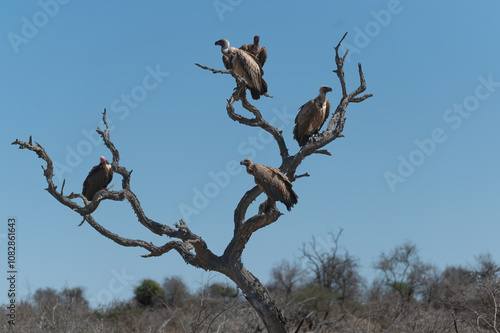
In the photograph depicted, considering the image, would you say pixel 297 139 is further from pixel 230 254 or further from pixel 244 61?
pixel 230 254

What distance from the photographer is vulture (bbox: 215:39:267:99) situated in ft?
35.3

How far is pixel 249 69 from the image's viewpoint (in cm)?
1077

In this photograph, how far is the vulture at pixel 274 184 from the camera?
880 cm

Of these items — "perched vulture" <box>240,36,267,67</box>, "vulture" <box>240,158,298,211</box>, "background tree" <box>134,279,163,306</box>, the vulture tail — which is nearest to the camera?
"vulture" <box>240,158,298,211</box>

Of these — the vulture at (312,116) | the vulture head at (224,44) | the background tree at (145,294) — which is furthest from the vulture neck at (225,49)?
the background tree at (145,294)

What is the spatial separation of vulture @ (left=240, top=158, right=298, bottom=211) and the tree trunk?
1.27 meters

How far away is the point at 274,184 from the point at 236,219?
1107 mm

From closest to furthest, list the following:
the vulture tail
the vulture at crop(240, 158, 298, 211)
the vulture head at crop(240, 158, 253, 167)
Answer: the vulture at crop(240, 158, 298, 211) < the vulture head at crop(240, 158, 253, 167) < the vulture tail

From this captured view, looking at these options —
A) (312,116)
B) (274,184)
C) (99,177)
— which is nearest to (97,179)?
(99,177)

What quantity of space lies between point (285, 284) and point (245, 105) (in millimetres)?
19045

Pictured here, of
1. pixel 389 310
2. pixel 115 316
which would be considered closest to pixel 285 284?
Answer: pixel 115 316

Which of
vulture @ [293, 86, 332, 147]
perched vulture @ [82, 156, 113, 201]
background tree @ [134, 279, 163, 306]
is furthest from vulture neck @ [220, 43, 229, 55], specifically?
background tree @ [134, 279, 163, 306]

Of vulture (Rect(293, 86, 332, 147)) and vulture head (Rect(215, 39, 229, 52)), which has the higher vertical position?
vulture head (Rect(215, 39, 229, 52))

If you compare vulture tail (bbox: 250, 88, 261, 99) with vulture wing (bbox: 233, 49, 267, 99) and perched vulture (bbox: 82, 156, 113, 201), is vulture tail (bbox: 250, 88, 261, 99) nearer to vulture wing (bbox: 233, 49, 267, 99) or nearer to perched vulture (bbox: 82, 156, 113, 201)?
vulture wing (bbox: 233, 49, 267, 99)
